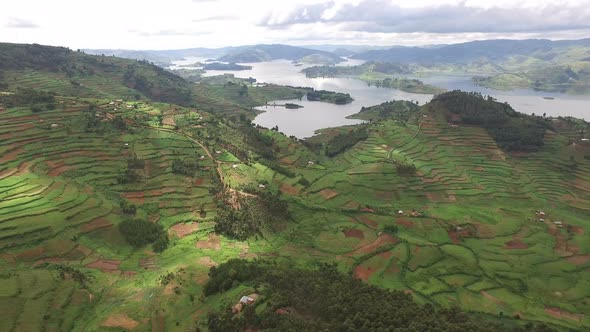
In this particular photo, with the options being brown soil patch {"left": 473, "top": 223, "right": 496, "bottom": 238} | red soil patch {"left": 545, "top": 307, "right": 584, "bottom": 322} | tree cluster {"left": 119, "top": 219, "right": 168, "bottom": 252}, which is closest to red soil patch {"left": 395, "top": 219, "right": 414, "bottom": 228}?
brown soil patch {"left": 473, "top": 223, "right": 496, "bottom": 238}

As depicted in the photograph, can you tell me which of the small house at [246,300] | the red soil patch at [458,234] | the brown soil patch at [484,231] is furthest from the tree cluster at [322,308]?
the brown soil patch at [484,231]

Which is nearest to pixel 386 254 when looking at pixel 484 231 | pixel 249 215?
pixel 484 231

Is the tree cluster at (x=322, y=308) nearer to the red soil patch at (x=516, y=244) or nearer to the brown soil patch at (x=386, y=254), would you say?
the brown soil patch at (x=386, y=254)

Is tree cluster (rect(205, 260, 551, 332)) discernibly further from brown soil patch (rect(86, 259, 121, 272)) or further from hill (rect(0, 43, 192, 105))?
hill (rect(0, 43, 192, 105))

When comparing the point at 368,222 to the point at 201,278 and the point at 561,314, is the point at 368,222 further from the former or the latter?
the point at 201,278

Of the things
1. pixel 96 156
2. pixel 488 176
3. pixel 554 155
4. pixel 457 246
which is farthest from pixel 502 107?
pixel 96 156

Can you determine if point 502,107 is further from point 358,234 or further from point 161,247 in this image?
point 161,247
